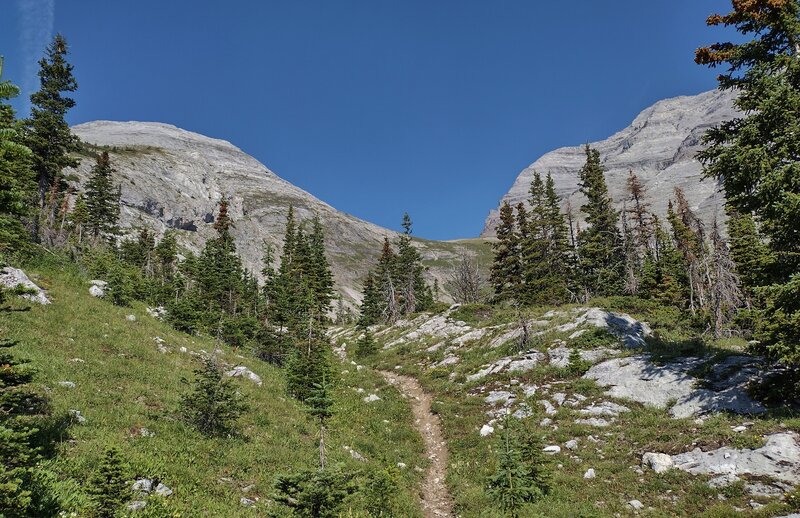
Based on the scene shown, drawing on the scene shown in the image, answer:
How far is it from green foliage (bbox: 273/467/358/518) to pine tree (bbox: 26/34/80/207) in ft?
Result: 135

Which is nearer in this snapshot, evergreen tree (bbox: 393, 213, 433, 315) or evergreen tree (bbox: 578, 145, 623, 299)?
evergreen tree (bbox: 578, 145, 623, 299)

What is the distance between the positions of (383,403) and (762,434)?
16.4 metres

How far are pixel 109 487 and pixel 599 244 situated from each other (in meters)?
52.1

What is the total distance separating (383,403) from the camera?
912 inches

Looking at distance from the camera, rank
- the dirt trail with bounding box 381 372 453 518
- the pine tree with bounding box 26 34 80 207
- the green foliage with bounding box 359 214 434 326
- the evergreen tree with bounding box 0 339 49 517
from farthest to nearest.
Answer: the green foliage with bounding box 359 214 434 326
the pine tree with bounding box 26 34 80 207
the dirt trail with bounding box 381 372 453 518
the evergreen tree with bounding box 0 339 49 517

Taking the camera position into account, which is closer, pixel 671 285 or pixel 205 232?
pixel 671 285

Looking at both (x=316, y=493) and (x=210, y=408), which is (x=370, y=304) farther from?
(x=316, y=493)

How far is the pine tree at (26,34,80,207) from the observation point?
1407 inches

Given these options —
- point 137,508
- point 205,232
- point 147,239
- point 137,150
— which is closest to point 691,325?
point 137,508

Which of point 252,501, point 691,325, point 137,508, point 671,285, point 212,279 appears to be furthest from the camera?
point 671,285

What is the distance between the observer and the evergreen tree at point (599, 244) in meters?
49.7

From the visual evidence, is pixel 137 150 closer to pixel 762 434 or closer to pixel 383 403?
pixel 383 403

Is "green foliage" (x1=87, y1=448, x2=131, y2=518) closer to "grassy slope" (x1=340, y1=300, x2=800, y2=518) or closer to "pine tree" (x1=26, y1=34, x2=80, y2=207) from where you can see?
"grassy slope" (x1=340, y1=300, x2=800, y2=518)

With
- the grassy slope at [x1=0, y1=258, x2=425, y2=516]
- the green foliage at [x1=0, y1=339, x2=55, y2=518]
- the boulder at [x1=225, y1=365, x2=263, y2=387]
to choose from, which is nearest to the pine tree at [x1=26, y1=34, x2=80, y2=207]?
the grassy slope at [x1=0, y1=258, x2=425, y2=516]
